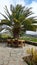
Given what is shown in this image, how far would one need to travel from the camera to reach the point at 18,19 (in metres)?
14.8

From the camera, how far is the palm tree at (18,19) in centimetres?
1473

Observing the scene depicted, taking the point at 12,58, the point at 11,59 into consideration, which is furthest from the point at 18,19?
the point at 11,59

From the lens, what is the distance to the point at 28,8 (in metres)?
15.5

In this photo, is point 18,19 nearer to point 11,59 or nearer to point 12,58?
point 12,58

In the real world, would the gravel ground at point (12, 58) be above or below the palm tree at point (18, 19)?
below

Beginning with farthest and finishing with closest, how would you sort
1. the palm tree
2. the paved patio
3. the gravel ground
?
the palm tree < the gravel ground < the paved patio

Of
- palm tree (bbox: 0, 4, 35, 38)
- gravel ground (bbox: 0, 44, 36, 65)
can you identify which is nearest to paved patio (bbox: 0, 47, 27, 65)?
gravel ground (bbox: 0, 44, 36, 65)

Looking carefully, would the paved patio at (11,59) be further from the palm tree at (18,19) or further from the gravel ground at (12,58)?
the palm tree at (18,19)

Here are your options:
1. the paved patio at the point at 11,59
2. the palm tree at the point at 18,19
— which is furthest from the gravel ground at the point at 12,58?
the palm tree at the point at 18,19

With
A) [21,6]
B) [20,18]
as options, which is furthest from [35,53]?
[21,6]

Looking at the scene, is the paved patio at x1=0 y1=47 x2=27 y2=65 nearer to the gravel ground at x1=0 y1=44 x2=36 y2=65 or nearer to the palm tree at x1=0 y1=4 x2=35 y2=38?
the gravel ground at x1=0 y1=44 x2=36 y2=65

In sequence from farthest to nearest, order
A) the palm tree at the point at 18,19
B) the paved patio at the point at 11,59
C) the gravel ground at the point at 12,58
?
the palm tree at the point at 18,19, the gravel ground at the point at 12,58, the paved patio at the point at 11,59

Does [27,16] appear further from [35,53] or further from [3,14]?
[35,53]

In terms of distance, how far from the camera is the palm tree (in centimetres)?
1473
